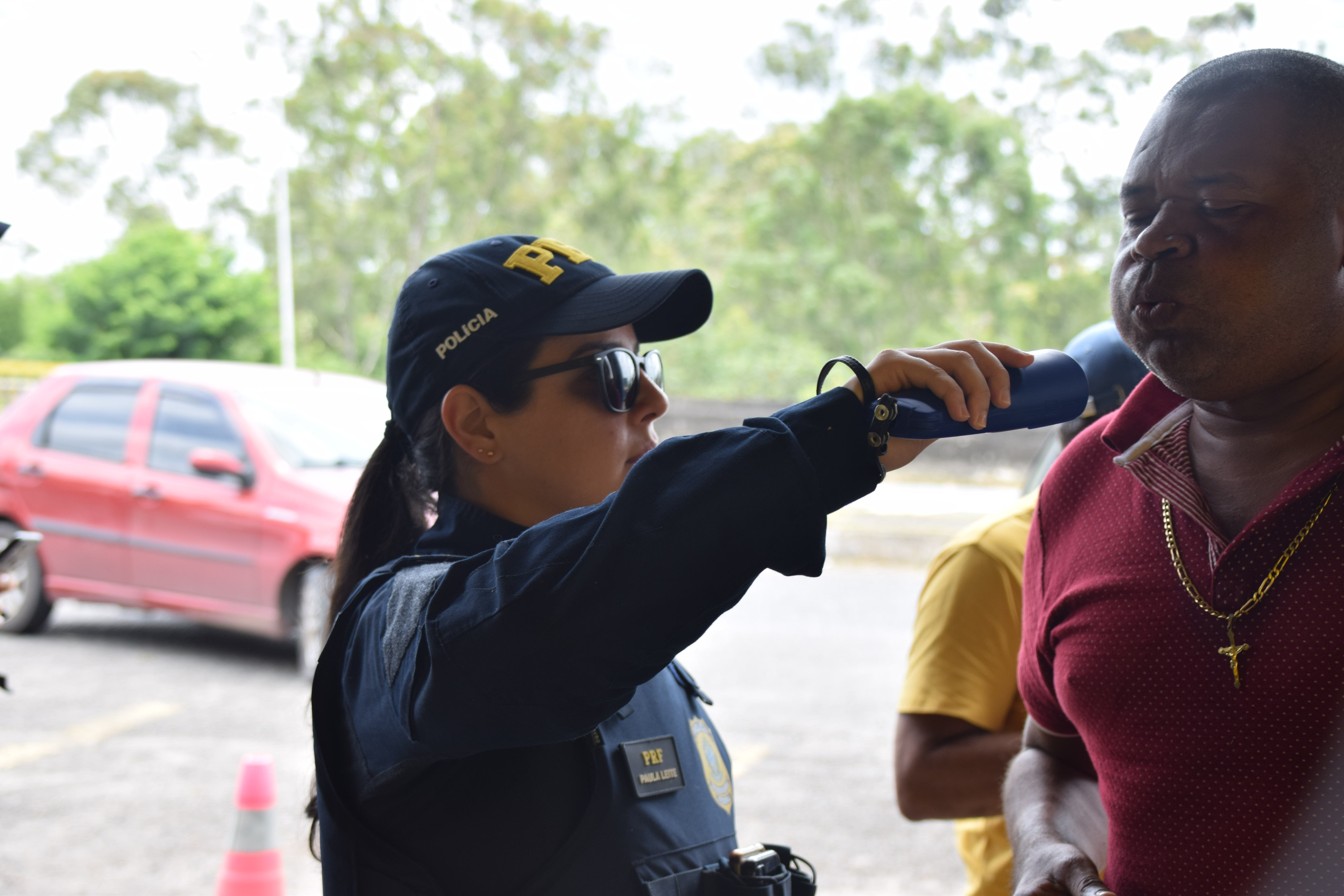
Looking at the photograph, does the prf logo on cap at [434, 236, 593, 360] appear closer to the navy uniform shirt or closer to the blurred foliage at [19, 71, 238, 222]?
the navy uniform shirt

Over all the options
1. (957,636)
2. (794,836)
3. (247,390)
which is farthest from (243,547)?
(957,636)

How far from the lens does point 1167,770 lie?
1239 millimetres

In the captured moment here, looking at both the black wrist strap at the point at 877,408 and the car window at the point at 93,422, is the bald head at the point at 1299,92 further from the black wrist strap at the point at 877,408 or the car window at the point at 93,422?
the car window at the point at 93,422

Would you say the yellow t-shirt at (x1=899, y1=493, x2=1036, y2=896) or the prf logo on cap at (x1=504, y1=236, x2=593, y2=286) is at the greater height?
the prf logo on cap at (x1=504, y1=236, x2=593, y2=286)

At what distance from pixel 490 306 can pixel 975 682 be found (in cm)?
117

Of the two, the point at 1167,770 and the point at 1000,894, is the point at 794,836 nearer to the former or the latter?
the point at 1000,894

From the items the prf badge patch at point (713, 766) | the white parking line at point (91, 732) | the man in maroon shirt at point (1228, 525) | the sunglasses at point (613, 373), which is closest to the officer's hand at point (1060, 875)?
the man in maroon shirt at point (1228, 525)

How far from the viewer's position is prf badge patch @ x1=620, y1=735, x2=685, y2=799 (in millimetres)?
1360

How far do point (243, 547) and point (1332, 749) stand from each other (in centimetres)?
593

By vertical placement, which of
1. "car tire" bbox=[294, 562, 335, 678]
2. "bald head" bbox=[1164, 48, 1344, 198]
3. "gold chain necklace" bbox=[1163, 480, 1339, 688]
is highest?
"bald head" bbox=[1164, 48, 1344, 198]

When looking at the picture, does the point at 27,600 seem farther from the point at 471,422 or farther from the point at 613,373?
the point at 613,373

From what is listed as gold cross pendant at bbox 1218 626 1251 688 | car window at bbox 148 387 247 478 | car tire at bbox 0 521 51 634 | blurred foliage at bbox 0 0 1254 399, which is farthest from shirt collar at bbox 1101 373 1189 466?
blurred foliage at bbox 0 0 1254 399

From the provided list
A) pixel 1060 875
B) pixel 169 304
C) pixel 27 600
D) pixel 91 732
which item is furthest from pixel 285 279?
pixel 1060 875

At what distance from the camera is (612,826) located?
4.27ft
